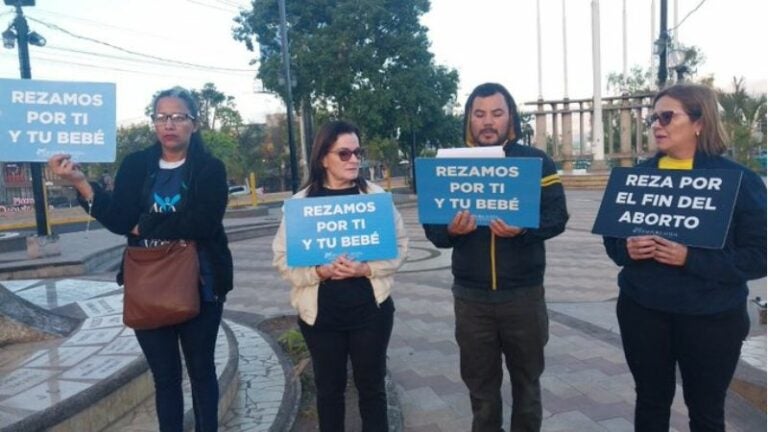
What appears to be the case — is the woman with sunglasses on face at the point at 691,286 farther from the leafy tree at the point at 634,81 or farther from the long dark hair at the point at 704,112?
the leafy tree at the point at 634,81

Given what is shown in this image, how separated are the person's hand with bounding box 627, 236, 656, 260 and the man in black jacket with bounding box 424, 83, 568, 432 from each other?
1.22ft

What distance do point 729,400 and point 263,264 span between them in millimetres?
8379

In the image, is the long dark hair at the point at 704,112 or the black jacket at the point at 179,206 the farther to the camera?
the black jacket at the point at 179,206

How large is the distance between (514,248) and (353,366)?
1.00 meters

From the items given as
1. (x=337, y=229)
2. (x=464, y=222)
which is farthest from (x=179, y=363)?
(x=464, y=222)

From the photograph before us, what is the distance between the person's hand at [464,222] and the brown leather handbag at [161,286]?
1.25 metres

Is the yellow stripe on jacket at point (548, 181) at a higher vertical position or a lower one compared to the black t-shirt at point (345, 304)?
higher

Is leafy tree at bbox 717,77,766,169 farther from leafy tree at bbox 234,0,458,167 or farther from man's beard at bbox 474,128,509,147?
man's beard at bbox 474,128,509,147

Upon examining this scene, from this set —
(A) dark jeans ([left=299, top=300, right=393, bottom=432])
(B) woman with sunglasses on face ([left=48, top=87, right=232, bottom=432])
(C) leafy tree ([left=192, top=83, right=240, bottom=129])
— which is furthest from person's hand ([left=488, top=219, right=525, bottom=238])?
(C) leafy tree ([left=192, top=83, right=240, bottom=129])

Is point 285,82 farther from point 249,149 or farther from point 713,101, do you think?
point 249,149

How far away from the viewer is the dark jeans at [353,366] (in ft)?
9.74

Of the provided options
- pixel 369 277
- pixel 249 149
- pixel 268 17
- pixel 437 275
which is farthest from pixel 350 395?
pixel 249 149

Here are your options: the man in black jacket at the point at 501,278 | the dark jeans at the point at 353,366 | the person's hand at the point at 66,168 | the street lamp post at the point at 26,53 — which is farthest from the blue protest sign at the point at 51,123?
the street lamp post at the point at 26,53

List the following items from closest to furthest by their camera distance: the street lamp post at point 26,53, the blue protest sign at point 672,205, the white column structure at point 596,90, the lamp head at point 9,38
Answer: the blue protest sign at point 672,205, the street lamp post at point 26,53, the lamp head at point 9,38, the white column structure at point 596,90
